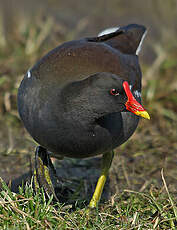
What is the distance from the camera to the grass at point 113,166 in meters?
2.96

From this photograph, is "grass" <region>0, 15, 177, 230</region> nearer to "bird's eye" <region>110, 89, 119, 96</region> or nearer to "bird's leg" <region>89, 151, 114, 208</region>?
"bird's leg" <region>89, 151, 114, 208</region>

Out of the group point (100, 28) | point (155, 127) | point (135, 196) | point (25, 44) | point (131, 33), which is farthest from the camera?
point (100, 28)

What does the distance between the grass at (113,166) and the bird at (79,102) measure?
266 millimetres

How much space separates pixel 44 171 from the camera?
3.74 meters

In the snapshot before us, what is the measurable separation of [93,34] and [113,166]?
316 cm

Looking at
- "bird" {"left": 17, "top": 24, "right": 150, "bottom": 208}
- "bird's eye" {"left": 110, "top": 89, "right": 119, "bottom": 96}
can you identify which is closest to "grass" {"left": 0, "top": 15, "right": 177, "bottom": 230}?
"bird" {"left": 17, "top": 24, "right": 150, "bottom": 208}

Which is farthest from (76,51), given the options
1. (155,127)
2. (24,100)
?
(155,127)

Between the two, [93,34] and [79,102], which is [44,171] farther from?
[93,34]

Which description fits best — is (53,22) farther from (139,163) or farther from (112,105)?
(112,105)

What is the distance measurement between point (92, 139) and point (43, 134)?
1.18 ft

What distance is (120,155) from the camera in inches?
183

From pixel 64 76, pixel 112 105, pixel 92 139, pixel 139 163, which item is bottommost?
pixel 139 163

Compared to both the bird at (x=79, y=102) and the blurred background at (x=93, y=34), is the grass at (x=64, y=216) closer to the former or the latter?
the bird at (x=79, y=102)

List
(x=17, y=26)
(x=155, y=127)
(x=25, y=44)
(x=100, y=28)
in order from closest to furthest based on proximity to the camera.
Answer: (x=155, y=127) → (x=25, y=44) → (x=17, y=26) → (x=100, y=28)
